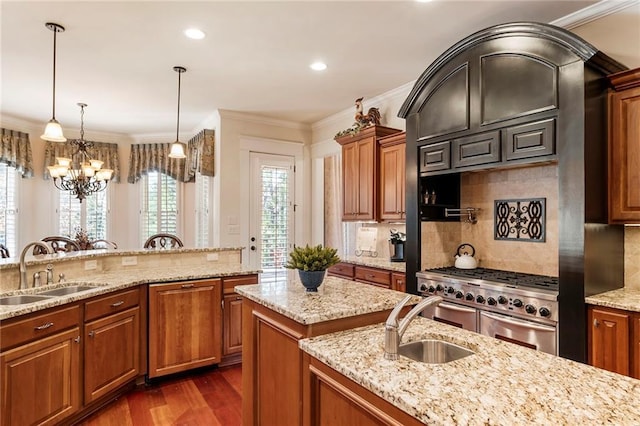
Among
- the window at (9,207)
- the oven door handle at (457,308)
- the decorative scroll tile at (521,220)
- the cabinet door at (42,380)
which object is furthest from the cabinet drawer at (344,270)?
the window at (9,207)

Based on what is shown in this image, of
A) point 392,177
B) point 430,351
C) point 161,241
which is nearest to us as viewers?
point 430,351

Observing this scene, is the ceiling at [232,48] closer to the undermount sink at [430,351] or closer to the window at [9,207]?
the window at [9,207]

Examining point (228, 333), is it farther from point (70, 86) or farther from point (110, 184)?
point (110, 184)

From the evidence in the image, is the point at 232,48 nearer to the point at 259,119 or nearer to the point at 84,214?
the point at 259,119

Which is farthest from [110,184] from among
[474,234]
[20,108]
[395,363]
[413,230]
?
[395,363]

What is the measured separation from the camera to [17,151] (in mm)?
5629

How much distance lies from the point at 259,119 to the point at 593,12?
158 inches

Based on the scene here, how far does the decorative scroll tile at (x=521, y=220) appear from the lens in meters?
3.06

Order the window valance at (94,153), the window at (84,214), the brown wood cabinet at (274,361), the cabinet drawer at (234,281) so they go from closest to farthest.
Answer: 1. the brown wood cabinet at (274,361)
2. the cabinet drawer at (234,281)
3. the window valance at (94,153)
4. the window at (84,214)

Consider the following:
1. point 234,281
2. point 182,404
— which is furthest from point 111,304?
point 234,281

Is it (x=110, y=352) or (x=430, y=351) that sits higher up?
(x=430, y=351)

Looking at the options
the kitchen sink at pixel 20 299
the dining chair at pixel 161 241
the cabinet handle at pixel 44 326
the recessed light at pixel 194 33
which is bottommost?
the cabinet handle at pixel 44 326

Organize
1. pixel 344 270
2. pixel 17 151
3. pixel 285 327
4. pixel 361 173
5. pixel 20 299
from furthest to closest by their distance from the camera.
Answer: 1. pixel 17 151
2. pixel 361 173
3. pixel 344 270
4. pixel 20 299
5. pixel 285 327

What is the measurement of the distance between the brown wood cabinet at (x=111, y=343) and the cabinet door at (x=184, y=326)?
0.14 meters
